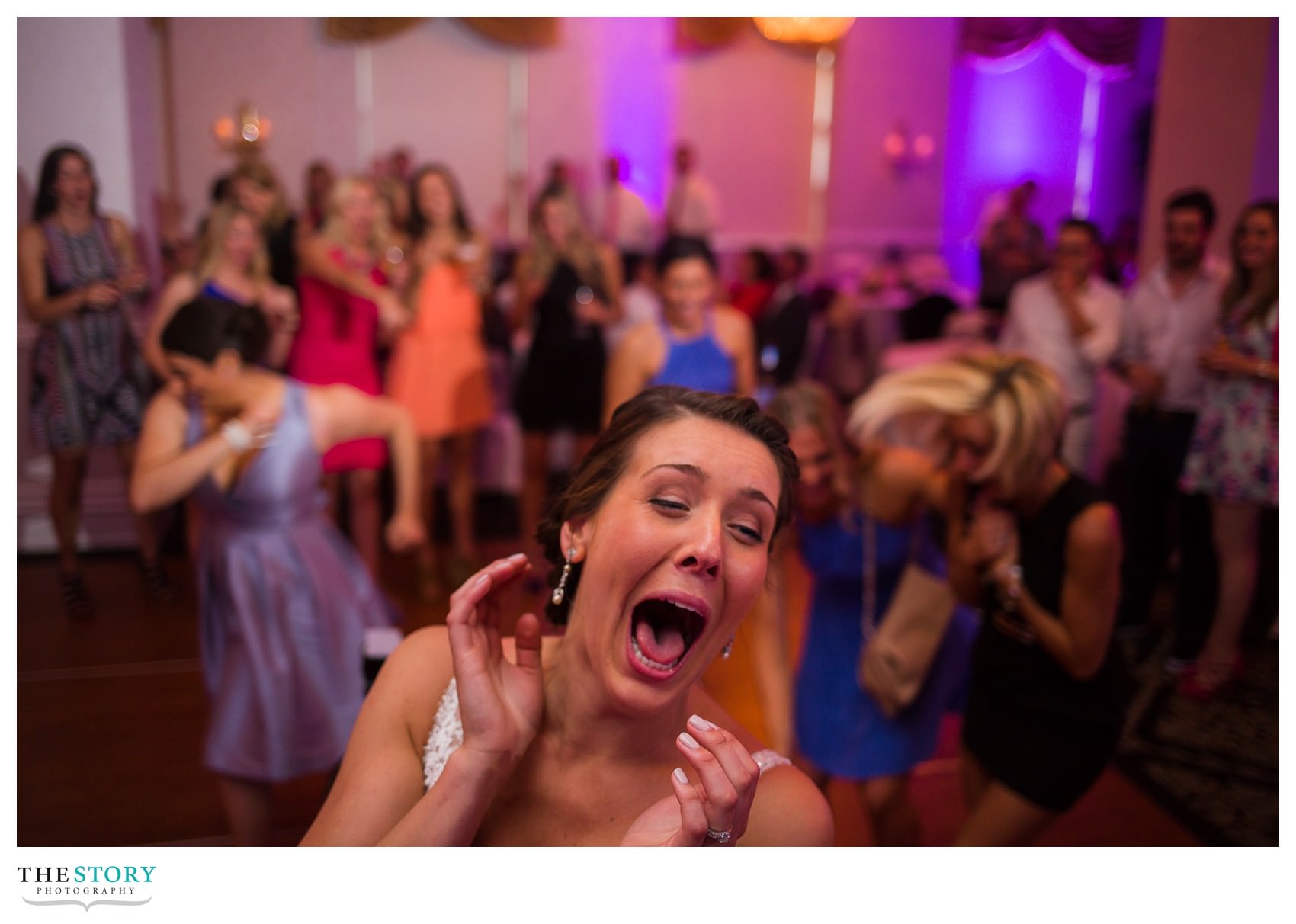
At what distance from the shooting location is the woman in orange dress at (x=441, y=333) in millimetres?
2900

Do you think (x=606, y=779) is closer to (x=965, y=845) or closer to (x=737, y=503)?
(x=737, y=503)

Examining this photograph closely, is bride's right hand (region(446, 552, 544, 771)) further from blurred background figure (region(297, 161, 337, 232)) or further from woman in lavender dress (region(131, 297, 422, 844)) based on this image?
blurred background figure (region(297, 161, 337, 232))

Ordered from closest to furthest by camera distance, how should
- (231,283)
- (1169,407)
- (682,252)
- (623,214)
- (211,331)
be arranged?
(211,331)
(231,283)
(682,252)
(1169,407)
(623,214)

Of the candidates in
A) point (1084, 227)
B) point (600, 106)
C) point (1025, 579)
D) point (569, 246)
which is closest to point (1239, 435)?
point (1084, 227)

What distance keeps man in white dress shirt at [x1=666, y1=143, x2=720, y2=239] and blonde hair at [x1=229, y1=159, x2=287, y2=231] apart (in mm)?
3304

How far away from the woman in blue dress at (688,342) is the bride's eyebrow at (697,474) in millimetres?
711

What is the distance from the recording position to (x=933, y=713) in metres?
1.84

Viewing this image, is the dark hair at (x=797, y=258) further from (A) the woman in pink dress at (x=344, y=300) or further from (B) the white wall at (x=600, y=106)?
(A) the woman in pink dress at (x=344, y=300)

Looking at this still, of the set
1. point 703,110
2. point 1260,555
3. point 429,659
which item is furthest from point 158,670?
point 703,110

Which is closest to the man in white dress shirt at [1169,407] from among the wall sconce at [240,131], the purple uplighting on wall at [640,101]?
the wall sconce at [240,131]

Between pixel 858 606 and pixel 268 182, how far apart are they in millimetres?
1541

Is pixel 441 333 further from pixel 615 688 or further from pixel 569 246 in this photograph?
pixel 615 688

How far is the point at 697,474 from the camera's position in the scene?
887mm
